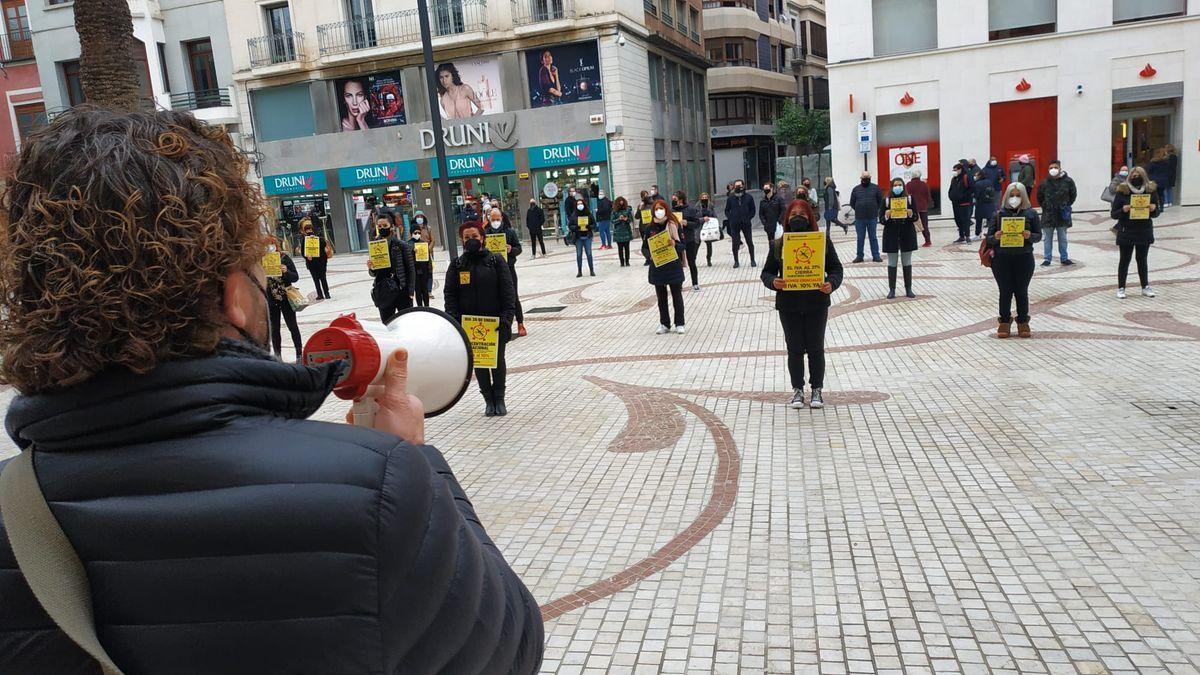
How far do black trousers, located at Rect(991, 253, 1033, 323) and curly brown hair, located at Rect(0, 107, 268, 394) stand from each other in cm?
1021

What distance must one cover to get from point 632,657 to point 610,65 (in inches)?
1157

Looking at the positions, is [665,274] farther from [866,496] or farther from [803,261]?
[866,496]

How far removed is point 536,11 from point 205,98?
45.6 ft

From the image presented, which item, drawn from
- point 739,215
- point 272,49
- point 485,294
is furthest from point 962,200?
point 272,49

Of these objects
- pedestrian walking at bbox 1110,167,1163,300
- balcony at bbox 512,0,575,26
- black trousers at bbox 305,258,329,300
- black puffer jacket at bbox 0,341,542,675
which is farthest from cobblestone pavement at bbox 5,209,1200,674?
balcony at bbox 512,0,575,26

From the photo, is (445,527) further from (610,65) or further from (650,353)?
(610,65)

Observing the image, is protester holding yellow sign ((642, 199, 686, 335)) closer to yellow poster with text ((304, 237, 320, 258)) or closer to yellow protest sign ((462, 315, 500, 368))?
yellow protest sign ((462, 315, 500, 368))

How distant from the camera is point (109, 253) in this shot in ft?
4.20

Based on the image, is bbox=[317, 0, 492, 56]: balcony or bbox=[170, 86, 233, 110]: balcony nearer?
bbox=[317, 0, 492, 56]: balcony

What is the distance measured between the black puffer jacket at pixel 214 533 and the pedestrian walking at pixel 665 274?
10798 millimetres

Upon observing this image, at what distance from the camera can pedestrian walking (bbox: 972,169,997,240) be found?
2027 cm

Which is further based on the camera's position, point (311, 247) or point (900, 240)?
point (311, 247)

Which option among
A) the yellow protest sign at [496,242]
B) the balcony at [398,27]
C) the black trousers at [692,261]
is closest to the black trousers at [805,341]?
the yellow protest sign at [496,242]

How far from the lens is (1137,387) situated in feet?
26.1
